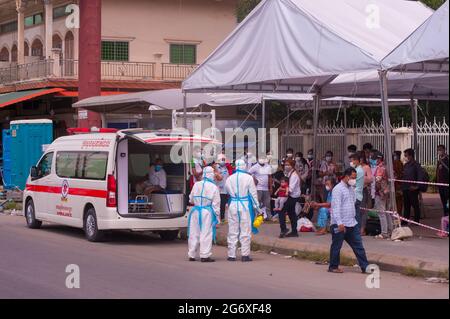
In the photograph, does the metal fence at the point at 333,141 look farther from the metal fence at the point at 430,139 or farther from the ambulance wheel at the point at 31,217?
the ambulance wheel at the point at 31,217

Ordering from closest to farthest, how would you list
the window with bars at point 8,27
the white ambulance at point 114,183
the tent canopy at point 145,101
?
1. the white ambulance at point 114,183
2. the tent canopy at point 145,101
3. the window with bars at point 8,27

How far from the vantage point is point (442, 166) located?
59.3 ft

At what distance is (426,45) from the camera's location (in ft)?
46.1

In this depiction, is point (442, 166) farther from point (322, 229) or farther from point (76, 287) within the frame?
point (76, 287)

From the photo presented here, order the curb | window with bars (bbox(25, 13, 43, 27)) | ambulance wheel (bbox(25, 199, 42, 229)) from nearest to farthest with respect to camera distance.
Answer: the curb < ambulance wheel (bbox(25, 199, 42, 229)) < window with bars (bbox(25, 13, 43, 27))

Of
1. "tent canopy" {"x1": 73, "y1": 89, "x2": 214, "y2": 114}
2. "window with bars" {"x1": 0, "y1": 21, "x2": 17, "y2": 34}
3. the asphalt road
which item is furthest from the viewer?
"window with bars" {"x1": 0, "y1": 21, "x2": 17, "y2": 34}

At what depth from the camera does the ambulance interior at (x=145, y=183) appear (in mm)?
16594

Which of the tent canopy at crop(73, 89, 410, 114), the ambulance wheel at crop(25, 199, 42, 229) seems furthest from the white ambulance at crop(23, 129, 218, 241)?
the tent canopy at crop(73, 89, 410, 114)

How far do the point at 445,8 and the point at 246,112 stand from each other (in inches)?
942

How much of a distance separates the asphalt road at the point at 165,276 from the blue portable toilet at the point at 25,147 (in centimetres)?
1154

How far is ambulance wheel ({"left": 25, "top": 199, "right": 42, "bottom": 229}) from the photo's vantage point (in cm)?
1994

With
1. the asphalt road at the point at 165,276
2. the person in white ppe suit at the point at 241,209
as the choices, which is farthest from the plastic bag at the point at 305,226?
Result: the person in white ppe suit at the point at 241,209

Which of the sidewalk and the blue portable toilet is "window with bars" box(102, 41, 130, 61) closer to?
the blue portable toilet

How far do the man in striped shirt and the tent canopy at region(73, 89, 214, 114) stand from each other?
8947 millimetres
